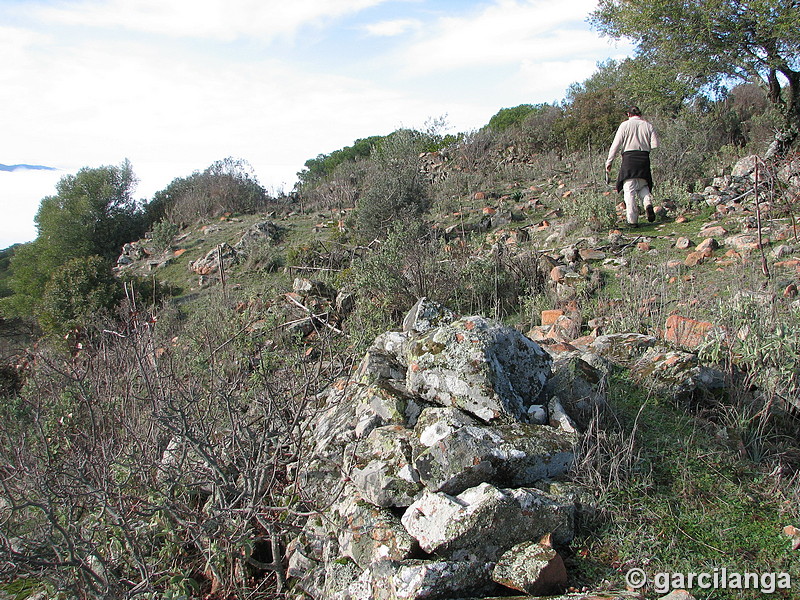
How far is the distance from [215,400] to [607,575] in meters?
2.77

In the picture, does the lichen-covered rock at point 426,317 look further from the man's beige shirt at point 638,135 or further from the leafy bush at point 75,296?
the leafy bush at point 75,296

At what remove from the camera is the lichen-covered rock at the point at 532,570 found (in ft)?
6.79

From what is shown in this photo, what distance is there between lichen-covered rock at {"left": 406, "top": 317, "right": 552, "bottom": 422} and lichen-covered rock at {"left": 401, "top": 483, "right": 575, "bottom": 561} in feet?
1.58

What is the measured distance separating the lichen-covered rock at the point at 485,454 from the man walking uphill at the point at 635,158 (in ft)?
19.7

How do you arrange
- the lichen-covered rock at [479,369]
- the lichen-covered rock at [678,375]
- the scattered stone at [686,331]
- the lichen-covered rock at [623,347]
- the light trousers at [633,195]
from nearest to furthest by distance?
1. the lichen-covered rock at [479,369]
2. the lichen-covered rock at [678,375]
3. the lichen-covered rock at [623,347]
4. the scattered stone at [686,331]
5. the light trousers at [633,195]

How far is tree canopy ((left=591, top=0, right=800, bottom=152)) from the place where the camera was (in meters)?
10.3

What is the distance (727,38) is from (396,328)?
33.2 feet

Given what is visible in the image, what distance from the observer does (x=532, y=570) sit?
209 centimetres

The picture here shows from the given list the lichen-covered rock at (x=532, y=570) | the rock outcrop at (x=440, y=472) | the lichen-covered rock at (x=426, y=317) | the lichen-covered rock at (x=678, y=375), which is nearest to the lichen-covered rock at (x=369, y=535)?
the rock outcrop at (x=440, y=472)

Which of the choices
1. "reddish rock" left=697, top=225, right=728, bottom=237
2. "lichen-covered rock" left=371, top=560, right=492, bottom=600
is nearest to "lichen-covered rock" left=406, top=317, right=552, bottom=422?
"lichen-covered rock" left=371, top=560, right=492, bottom=600

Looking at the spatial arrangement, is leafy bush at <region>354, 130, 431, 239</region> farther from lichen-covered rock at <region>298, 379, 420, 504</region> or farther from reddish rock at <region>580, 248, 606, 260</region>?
lichen-covered rock at <region>298, 379, 420, 504</region>

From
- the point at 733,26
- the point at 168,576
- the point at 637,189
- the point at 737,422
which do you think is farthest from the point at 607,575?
the point at 733,26

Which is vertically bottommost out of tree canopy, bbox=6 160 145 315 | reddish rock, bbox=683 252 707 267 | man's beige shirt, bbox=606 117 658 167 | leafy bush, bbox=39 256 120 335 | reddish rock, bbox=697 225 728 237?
reddish rock, bbox=683 252 707 267

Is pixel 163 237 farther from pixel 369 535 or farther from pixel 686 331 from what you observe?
pixel 369 535
